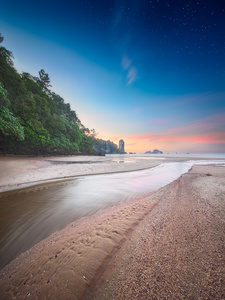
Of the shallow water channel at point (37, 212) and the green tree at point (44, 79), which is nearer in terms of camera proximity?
the shallow water channel at point (37, 212)

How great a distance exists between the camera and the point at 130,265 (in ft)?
4.27

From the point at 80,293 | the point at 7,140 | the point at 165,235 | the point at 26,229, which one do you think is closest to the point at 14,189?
the point at 26,229

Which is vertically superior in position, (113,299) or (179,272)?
(179,272)

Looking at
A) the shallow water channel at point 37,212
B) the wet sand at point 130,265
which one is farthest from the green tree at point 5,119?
the wet sand at point 130,265

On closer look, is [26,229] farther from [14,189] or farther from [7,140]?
[7,140]

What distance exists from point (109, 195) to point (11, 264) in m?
3.57

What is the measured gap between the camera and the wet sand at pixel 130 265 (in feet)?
3.37

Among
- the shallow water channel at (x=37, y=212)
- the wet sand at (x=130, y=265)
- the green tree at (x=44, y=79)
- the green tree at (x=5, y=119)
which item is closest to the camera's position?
the wet sand at (x=130, y=265)

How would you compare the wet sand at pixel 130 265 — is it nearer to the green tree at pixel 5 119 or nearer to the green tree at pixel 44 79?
the green tree at pixel 5 119

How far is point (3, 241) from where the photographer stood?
2314 millimetres

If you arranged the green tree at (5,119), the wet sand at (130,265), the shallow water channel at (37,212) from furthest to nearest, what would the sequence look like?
the green tree at (5,119) → the shallow water channel at (37,212) → the wet sand at (130,265)

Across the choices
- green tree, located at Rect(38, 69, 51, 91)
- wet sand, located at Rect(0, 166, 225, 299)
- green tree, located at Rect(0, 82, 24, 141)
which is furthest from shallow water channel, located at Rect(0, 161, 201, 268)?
green tree, located at Rect(38, 69, 51, 91)

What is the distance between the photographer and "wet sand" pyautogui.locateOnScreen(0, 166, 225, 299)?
103 cm

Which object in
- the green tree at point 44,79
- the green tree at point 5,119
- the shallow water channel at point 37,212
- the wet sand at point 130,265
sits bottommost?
the shallow water channel at point 37,212
